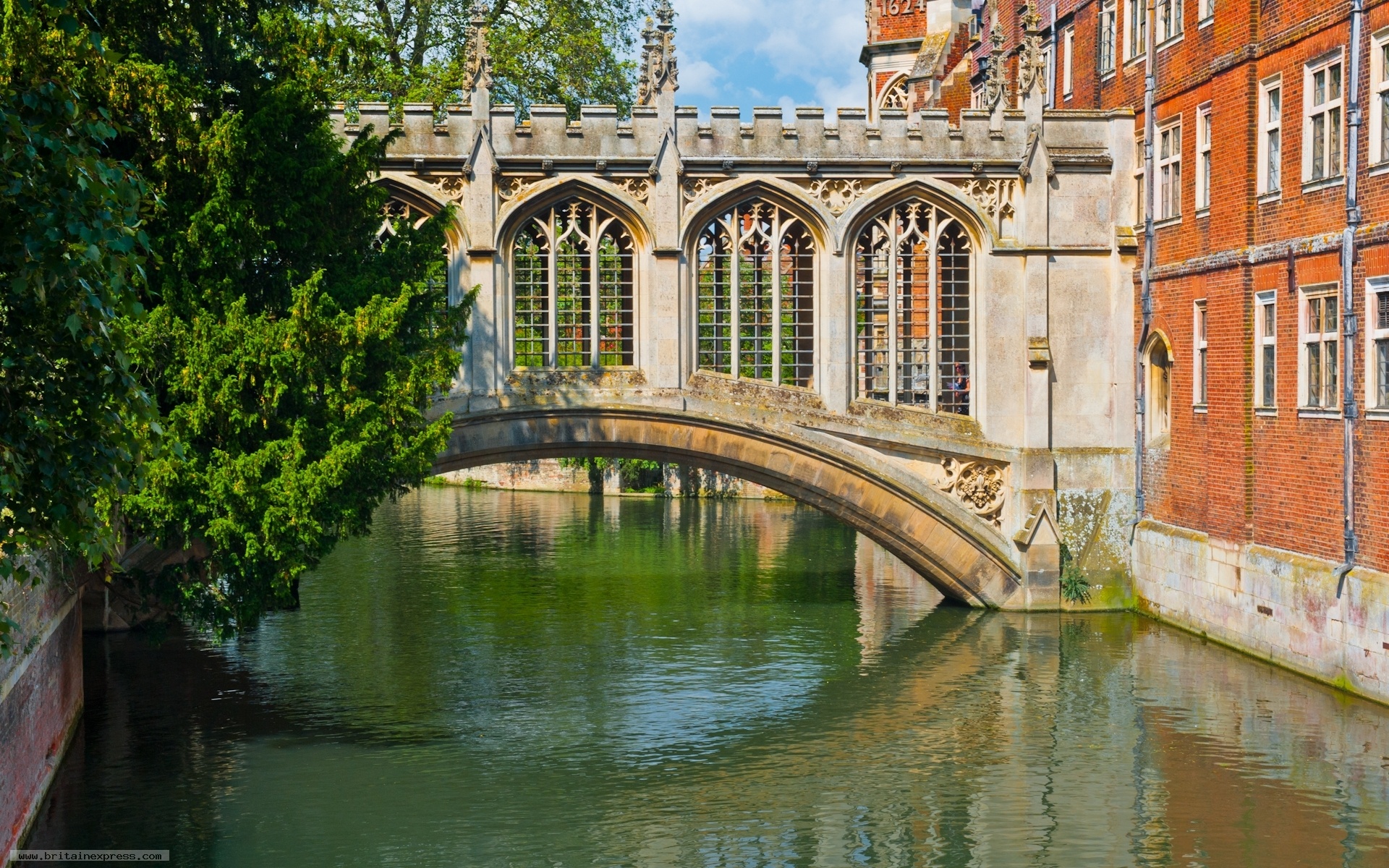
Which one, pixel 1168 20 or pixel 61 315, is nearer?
pixel 61 315

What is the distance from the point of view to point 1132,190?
22.5m

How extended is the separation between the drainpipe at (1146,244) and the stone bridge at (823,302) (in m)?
0.23

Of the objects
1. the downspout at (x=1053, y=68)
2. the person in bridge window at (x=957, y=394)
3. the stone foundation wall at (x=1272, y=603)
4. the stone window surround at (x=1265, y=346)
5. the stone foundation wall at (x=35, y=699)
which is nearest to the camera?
the stone foundation wall at (x=35, y=699)

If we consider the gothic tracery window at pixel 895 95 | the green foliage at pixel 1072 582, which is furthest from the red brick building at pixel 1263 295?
the gothic tracery window at pixel 895 95

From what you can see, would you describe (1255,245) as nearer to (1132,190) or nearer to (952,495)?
(1132,190)

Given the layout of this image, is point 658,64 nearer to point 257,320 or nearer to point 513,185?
point 513,185

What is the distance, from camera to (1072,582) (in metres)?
22.5

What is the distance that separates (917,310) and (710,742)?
8930 millimetres

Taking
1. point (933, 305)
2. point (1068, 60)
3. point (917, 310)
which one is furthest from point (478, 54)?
point (1068, 60)

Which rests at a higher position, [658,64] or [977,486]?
[658,64]

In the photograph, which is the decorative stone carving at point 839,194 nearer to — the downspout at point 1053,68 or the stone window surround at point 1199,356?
the stone window surround at point 1199,356

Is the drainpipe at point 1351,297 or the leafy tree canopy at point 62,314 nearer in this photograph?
the leafy tree canopy at point 62,314

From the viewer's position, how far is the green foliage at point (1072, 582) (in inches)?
886

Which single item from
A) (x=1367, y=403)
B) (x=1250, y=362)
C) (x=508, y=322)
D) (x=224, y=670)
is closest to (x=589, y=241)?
(x=508, y=322)
